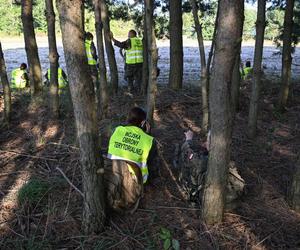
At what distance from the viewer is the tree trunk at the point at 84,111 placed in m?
3.71

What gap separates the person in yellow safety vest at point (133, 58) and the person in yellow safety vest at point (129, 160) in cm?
538

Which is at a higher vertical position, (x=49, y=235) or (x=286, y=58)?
(x=286, y=58)

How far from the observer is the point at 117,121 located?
7711 millimetres

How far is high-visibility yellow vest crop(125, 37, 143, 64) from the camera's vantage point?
10.2 meters

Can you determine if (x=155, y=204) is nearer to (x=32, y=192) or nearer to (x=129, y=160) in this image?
(x=129, y=160)

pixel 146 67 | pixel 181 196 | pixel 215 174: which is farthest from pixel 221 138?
pixel 146 67

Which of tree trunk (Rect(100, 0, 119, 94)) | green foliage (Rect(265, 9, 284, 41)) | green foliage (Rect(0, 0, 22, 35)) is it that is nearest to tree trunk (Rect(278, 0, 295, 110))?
green foliage (Rect(265, 9, 284, 41))

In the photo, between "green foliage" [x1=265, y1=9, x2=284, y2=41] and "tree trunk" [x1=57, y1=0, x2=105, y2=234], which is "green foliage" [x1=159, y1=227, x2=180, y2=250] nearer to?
"tree trunk" [x1=57, y1=0, x2=105, y2=234]

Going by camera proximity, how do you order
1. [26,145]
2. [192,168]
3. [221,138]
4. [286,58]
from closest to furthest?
1. [221,138]
2. [192,168]
3. [26,145]
4. [286,58]

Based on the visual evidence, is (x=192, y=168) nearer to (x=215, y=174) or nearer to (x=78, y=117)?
(x=215, y=174)

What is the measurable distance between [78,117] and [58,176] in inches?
66.8

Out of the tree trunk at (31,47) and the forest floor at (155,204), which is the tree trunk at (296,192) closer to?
the forest floor at (155,204)

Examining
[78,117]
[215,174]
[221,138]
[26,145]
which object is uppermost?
[78,117]

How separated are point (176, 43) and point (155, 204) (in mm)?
6056
